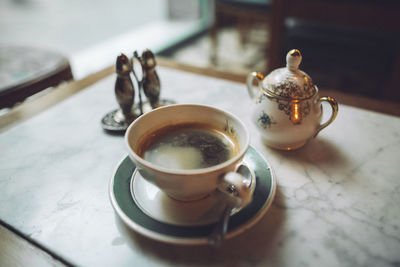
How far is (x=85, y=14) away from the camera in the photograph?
11.2ft

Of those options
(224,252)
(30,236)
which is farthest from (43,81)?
(224,252)

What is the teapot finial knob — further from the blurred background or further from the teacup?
the blurred background

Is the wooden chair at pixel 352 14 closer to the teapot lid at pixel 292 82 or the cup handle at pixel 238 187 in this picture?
the teapot lid at pixel 292 82

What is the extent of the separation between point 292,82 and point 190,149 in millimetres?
232

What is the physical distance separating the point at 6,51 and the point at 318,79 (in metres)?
1.78

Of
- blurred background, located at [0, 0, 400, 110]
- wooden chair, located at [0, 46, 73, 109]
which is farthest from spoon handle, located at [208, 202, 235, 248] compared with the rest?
wooden chair, located at [0, 46, 73, 109]

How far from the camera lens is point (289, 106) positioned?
0.54 meters

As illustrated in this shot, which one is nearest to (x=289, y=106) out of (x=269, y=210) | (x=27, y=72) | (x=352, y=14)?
(x=269, y=210)

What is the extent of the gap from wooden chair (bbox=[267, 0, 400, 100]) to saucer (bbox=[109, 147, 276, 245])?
1615 millimetres

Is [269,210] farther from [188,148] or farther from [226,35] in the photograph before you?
[226,35]

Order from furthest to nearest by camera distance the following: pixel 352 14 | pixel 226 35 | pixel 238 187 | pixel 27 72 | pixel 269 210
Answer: pixel 226 35 → pixel 352 14 → pixel 27 72 → pixel 269 210 → pixel 238 187

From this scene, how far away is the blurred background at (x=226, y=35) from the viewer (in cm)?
166

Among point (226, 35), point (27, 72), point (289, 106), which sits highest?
point (289, 106)

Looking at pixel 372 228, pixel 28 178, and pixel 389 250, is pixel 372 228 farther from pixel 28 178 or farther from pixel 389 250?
pixel 28 178
